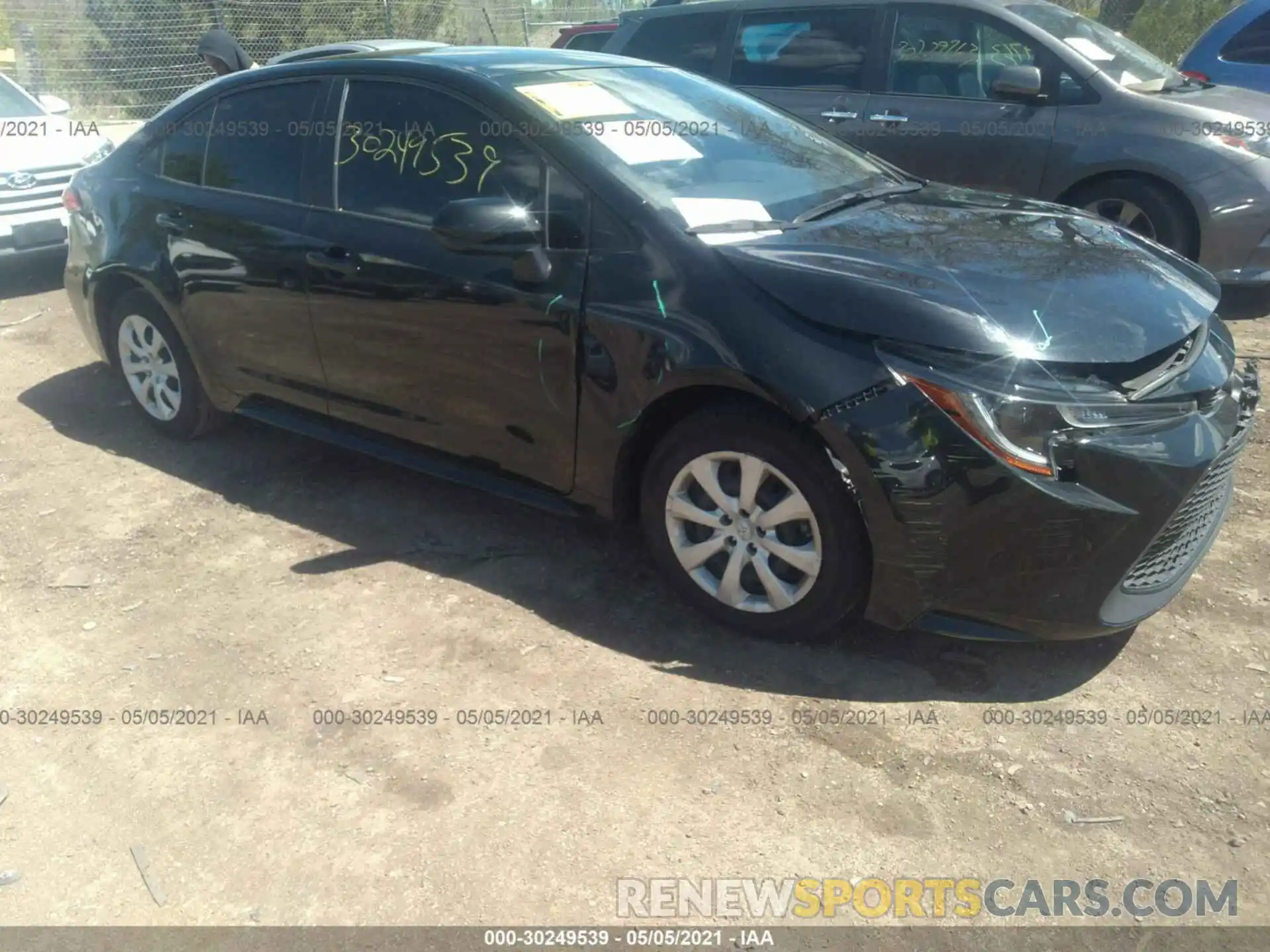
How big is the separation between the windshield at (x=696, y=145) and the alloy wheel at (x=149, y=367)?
2.17 metres

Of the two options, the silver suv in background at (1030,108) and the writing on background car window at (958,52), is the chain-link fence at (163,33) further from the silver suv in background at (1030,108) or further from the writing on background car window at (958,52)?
the writing on background car window at (958,52)

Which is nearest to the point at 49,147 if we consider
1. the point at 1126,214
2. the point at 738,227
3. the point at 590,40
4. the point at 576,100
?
the point at 590,40

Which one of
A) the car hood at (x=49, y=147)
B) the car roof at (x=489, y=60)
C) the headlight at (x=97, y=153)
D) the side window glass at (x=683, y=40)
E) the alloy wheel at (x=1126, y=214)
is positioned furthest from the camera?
the headlight at (x=97, y=153)

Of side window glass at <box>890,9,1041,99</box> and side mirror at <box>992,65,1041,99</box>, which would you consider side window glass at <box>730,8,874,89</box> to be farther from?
side mirror at <box>992,65,1041,99</box>

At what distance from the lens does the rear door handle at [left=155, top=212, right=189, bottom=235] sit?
4414 millimetres

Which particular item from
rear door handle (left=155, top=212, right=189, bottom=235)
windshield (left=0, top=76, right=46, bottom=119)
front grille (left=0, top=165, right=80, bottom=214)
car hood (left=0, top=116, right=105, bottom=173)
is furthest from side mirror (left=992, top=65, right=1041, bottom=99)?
windshield (left=0, top=76, right=46, bottom=119)

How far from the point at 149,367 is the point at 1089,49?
541cm

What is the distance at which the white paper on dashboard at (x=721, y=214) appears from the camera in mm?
3156

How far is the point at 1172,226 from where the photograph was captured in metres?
5.96

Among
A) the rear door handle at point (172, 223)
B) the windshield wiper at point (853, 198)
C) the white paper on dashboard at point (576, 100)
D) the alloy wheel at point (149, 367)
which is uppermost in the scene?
the white paper on dashboard at point (576, 100)

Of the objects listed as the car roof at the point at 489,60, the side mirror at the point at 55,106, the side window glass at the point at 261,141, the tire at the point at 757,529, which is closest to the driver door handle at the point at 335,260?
the side window glass at the point at 261,141

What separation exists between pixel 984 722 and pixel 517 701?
1263 millimetres

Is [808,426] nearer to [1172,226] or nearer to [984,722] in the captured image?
[984,722]

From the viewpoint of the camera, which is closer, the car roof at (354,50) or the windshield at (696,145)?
the windshield at (696,145)
